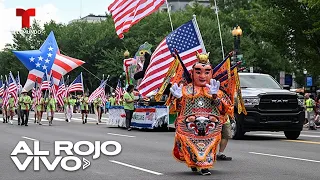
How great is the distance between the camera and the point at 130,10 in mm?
24000

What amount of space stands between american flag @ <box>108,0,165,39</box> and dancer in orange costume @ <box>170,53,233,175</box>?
449 inches

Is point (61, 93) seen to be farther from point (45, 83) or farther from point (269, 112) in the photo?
point (269, 112)

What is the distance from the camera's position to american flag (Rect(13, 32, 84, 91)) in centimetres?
3656

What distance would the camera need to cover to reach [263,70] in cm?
7025

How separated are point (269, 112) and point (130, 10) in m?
6.30

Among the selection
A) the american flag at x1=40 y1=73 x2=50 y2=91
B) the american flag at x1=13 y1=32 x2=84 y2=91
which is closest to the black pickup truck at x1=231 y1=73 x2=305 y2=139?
the american flag at x1=40 y1=73 x2=50 y2=91

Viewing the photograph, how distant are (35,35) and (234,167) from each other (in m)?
70.2

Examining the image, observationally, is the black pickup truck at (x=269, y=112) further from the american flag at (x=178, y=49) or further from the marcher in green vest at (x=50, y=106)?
the marcher in green vest at (x=50, y=106)

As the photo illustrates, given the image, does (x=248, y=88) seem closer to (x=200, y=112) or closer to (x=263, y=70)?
(x=200, y=112)

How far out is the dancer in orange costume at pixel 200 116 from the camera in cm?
1173

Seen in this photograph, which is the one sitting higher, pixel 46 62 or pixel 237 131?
pixel 46 62

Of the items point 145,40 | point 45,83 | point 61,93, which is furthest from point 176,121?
point 145,40

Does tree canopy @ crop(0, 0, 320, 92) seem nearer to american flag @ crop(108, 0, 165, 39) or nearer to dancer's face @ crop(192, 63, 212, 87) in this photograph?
american flag @ crop(108, 0, 165, 39)

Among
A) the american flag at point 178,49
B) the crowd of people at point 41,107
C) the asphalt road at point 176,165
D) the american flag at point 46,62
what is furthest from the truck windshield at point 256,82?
the american flag at point 46,62
